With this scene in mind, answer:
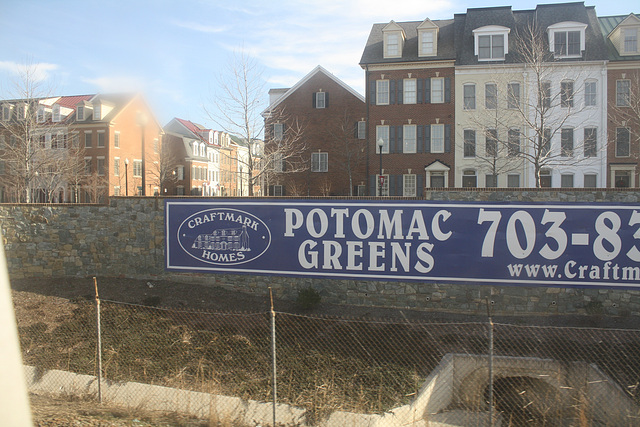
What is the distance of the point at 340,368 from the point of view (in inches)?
319

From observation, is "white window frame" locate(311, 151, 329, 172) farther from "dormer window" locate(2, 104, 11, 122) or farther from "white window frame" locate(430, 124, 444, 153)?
"dormer window" locate(2, 104, 11, 122)

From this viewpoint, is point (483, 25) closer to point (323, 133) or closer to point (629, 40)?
point (629, 40)

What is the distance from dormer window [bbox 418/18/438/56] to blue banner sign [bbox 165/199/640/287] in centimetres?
2443

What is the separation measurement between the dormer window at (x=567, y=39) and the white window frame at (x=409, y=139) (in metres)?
9.68

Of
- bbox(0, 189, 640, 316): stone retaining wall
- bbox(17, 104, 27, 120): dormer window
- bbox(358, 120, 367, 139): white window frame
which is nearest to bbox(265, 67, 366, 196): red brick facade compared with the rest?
bbox(358, 120, 367, 139): white window frame

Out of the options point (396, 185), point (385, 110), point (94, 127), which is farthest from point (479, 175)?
point (94, 127)

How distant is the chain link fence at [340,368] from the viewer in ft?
22.1

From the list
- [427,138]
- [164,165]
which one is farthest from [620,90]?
[164,165]

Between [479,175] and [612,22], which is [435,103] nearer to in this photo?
[479,175]

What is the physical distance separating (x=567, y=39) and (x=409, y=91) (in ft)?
33.1

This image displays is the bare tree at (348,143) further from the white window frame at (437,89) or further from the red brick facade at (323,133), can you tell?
the white window frame at (437,89)

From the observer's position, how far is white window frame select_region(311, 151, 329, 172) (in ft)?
118

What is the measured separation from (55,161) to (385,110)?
21.6 m

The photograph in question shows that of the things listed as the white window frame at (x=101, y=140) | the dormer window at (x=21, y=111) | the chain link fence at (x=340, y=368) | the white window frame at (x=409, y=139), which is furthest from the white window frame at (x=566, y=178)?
the white window frame at (x=101, y=140)
